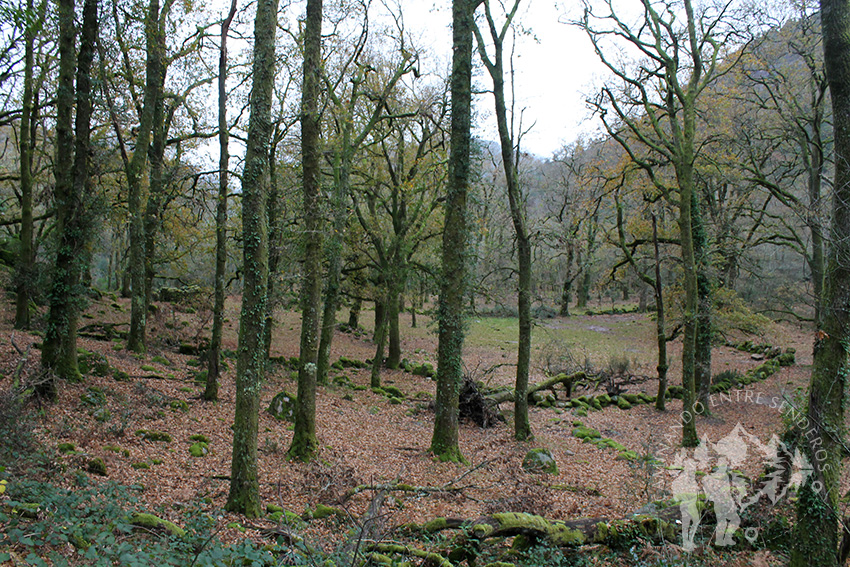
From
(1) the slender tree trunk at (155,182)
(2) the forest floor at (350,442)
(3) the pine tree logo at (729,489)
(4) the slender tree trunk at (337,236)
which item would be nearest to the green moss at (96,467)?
(2) the forest floor at (350,442)

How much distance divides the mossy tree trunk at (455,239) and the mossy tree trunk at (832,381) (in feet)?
15.5

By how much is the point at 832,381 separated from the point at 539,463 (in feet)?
14.6

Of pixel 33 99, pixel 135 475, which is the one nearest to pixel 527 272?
pixel 135 475

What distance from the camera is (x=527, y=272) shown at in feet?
31.2

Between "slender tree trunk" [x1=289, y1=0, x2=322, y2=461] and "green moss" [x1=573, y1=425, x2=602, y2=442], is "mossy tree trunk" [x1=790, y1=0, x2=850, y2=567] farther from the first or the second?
"slender tree trunk" [x1=289, y1=0, x2=322, y2=461]

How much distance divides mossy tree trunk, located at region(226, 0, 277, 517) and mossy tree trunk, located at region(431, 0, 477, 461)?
12.0 feet

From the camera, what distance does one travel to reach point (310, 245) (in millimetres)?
7535

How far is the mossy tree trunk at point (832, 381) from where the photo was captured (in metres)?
4.52

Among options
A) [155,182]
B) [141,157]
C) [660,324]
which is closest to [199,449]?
[141,157]

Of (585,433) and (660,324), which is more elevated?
(660,324)

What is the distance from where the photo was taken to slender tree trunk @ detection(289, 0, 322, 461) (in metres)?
7.30

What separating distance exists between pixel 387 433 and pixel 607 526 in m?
5.67

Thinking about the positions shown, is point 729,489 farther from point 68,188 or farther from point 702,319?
point 68,188

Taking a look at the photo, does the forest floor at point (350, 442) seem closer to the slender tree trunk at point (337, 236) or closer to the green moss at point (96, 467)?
the green moss at point (96, 467)
